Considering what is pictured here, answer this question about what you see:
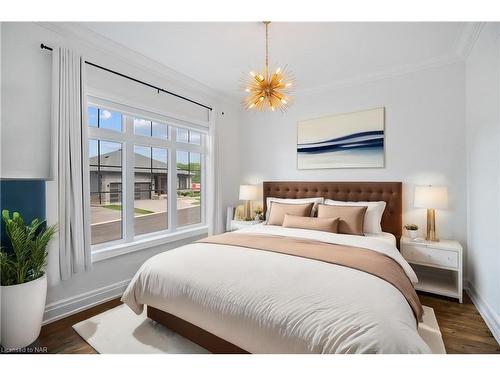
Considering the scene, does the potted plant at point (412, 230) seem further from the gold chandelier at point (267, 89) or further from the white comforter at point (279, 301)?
the gold chandelier at point (267, 89)

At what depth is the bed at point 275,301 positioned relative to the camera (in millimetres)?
1156

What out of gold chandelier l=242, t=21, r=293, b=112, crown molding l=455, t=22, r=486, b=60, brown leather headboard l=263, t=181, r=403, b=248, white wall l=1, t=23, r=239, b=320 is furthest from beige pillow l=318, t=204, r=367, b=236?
white wall l=1, t=23, r=239, b=320

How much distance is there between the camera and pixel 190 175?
378cm

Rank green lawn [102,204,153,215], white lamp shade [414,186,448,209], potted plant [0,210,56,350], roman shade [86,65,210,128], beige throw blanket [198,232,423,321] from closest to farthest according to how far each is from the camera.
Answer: beige throw blanket [198,232,423,321], potted plant [0,210,56,350], roman shade [86,65,210,128], white lamp shade [414,186,448,209], green lawn [102,204,153,215]

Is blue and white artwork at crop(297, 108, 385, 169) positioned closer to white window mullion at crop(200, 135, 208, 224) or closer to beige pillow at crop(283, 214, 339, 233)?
beige pillow at crop(283, 214, 339, 233)

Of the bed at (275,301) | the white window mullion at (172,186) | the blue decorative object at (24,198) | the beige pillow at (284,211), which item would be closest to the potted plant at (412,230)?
the bed at (275,301)

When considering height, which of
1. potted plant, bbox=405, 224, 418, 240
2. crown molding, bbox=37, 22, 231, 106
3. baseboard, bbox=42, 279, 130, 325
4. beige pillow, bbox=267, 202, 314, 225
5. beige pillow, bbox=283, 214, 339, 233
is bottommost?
baseboard, bbox=42, 279, 130, 325

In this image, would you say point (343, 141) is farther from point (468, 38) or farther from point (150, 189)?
point (150, 189)

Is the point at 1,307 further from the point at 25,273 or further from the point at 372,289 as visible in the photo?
the point at 372,289

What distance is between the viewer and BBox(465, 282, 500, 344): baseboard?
1.94m

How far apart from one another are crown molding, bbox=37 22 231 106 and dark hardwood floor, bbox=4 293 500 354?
2582 mm

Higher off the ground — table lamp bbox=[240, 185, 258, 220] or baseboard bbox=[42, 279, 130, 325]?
table lamp bbox=[240, 185, 258, 220]
